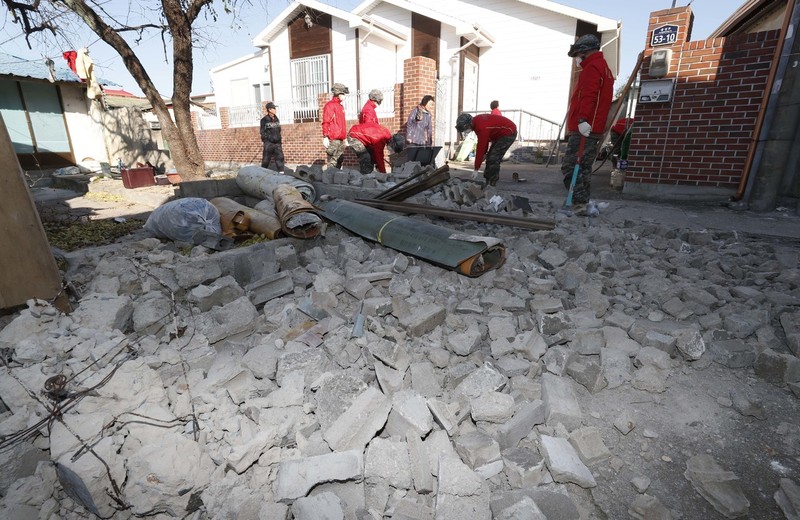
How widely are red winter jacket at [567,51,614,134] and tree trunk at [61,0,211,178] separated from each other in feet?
22.9

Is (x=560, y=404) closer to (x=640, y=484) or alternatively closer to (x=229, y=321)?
(x=640, y=484)

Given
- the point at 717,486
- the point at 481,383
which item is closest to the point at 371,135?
the point at 481,383

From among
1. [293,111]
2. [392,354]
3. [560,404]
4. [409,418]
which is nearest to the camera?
[409,418]

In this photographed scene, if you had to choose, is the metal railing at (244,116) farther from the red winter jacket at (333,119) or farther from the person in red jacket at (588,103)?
the person in red jacket at (588,103)

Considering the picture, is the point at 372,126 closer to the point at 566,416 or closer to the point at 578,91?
the point at 578,91

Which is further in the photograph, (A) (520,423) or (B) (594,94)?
(B) (594,94)

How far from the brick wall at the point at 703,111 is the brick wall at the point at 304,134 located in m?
5.41

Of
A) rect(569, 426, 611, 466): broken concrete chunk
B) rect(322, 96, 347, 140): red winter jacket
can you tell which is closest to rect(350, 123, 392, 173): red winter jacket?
rect(322, 96, 347, 140): red winter jacket

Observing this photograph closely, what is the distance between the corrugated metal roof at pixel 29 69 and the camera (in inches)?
407

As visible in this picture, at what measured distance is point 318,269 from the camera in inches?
136

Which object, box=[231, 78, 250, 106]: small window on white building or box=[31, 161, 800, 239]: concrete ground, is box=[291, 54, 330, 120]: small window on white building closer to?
box=[231, 78, 250, 106]: small window on white building

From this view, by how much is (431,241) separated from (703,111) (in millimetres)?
4872

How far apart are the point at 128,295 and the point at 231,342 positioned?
0.97 meters

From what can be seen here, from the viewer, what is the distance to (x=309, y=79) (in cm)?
1530
